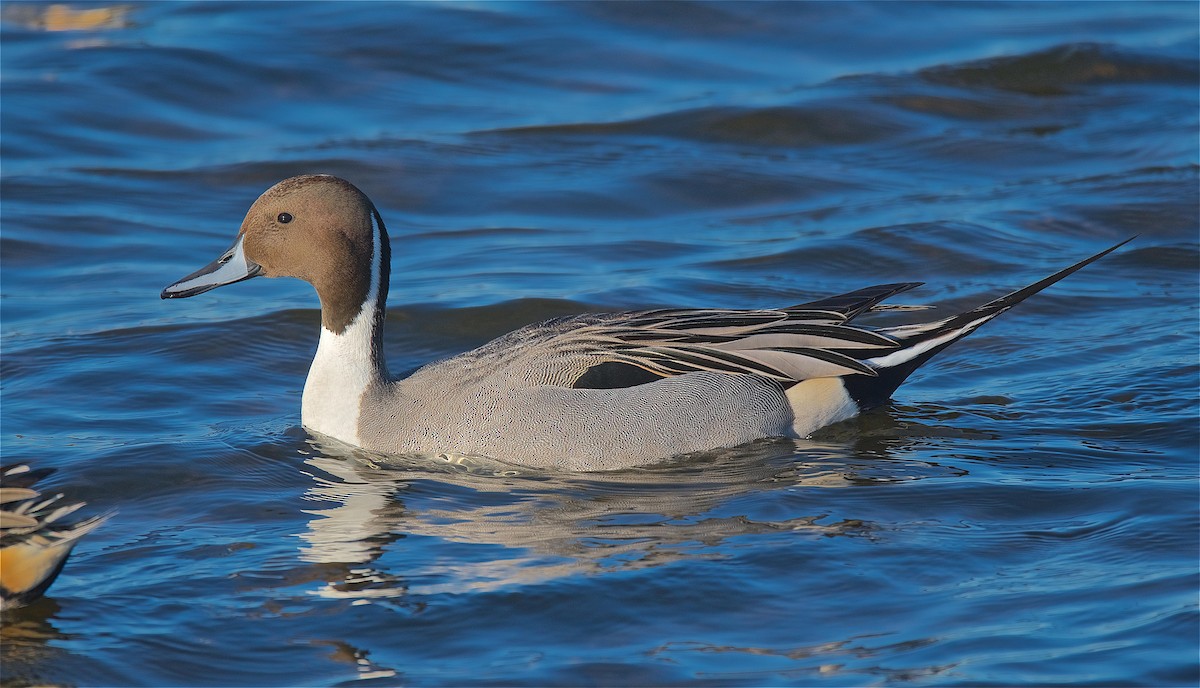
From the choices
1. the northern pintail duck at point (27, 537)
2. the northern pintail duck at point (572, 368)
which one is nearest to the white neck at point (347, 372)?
the northern pintail duck at point (572, 368)

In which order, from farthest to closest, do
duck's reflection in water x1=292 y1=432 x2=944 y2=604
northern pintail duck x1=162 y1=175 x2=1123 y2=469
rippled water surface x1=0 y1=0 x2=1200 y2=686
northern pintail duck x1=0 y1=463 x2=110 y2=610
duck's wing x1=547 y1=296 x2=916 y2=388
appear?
1. duck's wing x1=547 y1=296 x2=916 y2=388
2. northern pintail duck x1=162 y1=175 x2=1123 y2=469
3. duck's reflection in water x1=292 y1=432 x2=944 y2=604
4. rippled water surface x1=0 y1=0 x2=1200 y2=686
5. northern pintail duck x1=0 y1=463 x2=110 y2=610

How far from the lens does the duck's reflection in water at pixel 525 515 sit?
498 cm

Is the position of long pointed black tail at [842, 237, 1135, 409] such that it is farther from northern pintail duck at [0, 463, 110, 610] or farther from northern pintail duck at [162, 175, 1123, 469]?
northern pintail duck at [0, 463, 110, 610]

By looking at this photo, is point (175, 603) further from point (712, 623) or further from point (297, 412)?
point (297, 412)

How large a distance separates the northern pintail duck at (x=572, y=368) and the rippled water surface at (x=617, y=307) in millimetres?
143

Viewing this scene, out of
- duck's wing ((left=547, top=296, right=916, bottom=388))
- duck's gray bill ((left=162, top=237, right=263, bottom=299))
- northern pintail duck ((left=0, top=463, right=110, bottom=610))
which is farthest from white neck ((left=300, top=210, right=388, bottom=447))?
northern pintail duck ((left=0, top=463, right=110, bottom=610))

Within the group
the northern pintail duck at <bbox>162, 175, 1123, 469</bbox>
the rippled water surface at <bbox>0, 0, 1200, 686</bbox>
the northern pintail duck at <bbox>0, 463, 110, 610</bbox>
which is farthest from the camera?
the northern pintail duck at <bbox>162, 175, 1123, 469</bbox>

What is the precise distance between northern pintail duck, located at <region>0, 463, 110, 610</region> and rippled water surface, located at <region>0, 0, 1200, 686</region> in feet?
0.47

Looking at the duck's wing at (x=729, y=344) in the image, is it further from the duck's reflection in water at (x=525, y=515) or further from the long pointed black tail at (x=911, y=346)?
the duck's reflection in water at (x=525, y=515)

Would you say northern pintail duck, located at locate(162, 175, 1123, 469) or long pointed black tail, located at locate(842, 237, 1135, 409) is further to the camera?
long pointed black tail, located at locate(842, 237, 1135, 409)

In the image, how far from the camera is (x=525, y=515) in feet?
18.1

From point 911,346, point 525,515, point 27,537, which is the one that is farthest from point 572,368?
point 27,537

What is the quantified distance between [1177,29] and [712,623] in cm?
1130

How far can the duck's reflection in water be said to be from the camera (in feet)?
16.4
